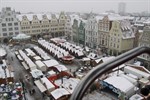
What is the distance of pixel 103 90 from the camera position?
707 inches

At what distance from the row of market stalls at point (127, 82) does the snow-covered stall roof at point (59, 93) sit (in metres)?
4.06

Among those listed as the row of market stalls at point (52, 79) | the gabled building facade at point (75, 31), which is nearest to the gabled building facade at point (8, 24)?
the gabled building facade at point (75, 31)

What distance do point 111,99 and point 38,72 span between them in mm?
9243

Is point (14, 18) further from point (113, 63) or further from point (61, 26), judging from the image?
point (113, 63)

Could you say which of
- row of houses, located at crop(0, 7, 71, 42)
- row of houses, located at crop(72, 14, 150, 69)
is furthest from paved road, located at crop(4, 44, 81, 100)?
row of houses, located at crop(0, 7, 71, 42)

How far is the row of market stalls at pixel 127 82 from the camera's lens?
16141mm

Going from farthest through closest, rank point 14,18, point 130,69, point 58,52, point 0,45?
1. point 14,18
2. point 0,45
3. point 58,52
4. point 130,69

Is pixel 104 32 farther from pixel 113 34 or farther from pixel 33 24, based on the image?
pixel 33 24

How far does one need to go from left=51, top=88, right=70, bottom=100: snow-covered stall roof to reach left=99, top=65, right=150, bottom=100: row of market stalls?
4063 millimetres

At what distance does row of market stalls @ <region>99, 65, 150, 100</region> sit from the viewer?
53.0ft

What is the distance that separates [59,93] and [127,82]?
6.71 metres

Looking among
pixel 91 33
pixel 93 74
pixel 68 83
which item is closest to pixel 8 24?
pixel 91 33

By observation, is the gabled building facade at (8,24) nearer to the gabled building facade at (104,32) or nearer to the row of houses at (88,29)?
the row of houses at (88,29)

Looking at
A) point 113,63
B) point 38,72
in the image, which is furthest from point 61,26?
point 113,63
